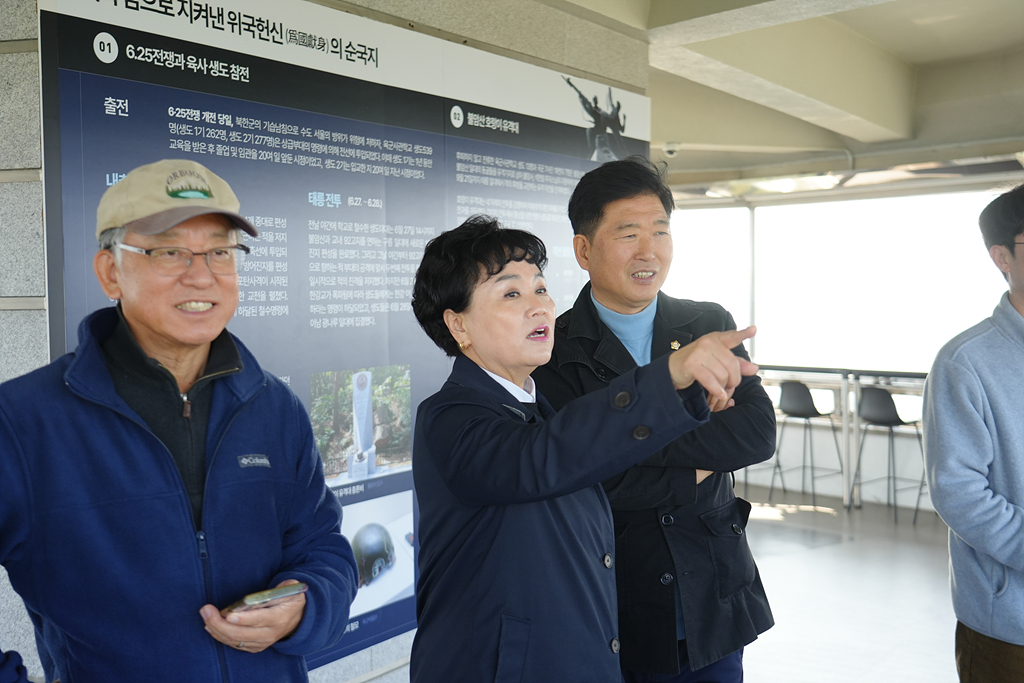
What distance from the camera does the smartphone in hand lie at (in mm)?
1208

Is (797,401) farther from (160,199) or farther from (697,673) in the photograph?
(160,199)

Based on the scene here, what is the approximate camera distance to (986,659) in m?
1.92

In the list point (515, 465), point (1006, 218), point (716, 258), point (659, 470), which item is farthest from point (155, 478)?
point (716, 258)

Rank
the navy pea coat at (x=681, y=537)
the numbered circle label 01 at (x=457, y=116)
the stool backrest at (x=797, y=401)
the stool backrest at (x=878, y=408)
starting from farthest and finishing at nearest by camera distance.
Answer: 1. the stool backrest at (x=797, y=401)
2. the stool backrest at (x=878, y=408)
3. the numbered circle label 01 at (x=457, y=116)
4. the navy pea coat at (x=681, y=537)

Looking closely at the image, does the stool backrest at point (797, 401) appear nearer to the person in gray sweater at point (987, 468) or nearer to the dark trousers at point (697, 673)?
the person in gray sweater at point (987, 468)

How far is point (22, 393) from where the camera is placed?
118 centimetres

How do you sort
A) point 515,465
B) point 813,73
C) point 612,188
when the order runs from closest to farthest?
point 515,465 < point 612,188 < point 813,73

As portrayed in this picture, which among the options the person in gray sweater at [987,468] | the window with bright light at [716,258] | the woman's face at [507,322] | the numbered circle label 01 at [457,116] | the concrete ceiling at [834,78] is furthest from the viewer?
the window with bright light at [716,258]

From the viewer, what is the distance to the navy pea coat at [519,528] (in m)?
1.15

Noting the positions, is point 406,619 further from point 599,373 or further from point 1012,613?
point 1012,613

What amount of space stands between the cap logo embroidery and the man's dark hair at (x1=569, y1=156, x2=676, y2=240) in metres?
0.94

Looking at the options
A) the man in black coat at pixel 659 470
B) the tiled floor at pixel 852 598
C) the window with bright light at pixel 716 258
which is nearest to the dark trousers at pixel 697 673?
the man in black coat at pixel 659 470

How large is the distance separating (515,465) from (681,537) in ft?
2.33

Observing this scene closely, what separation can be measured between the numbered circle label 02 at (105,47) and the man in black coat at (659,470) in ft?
4.17
